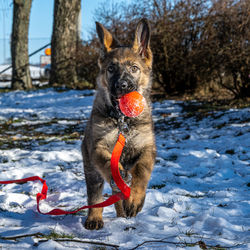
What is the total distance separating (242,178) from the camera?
4.87 meters

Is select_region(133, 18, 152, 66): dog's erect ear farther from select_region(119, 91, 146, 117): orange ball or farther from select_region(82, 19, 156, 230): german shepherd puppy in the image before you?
select_region(119, 91, 146, 117): orange ball

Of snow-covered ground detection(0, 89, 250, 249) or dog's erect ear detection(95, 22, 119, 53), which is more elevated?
dog's erect ear detection(95, 22, 119, 53)

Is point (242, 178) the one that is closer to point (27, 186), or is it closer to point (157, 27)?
point (27, 186)

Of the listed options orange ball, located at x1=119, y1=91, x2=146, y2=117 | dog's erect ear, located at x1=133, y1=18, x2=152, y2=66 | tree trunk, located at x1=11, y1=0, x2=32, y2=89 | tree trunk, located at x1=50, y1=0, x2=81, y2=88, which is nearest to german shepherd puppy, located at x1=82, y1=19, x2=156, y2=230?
dog's erect ear, located at x1=133, y1=18, x2=152, y2=66

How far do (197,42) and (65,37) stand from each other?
24.1ft

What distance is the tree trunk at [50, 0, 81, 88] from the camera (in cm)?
1627

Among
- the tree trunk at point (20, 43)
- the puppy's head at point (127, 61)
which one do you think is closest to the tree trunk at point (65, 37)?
the tree trunk at point (20, 43)

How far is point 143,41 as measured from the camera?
404 centimetres

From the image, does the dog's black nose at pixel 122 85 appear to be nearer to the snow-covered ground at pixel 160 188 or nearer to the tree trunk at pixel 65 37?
the snow-covered ground at pixel 160 188

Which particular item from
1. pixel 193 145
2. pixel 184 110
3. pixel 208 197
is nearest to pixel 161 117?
pixel 184 110

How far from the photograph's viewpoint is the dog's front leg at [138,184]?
113 inches

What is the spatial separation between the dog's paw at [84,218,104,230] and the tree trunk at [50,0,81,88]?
1348 centimetres

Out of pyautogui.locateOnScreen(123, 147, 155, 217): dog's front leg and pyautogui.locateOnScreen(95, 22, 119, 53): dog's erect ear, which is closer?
pyautogui.locateOnScreen(123, 147, 155, 217): dog's front leg

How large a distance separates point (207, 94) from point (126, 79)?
33.2 feet
